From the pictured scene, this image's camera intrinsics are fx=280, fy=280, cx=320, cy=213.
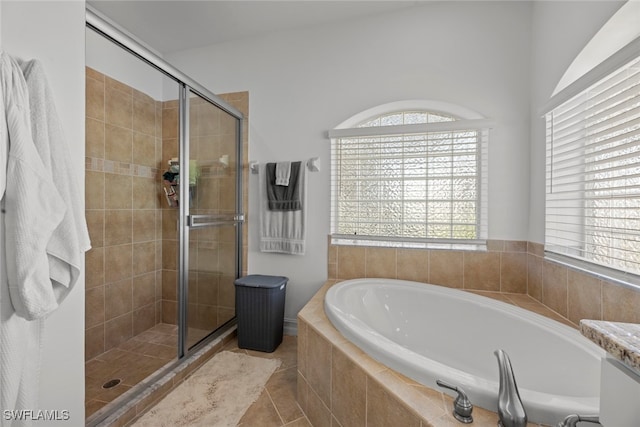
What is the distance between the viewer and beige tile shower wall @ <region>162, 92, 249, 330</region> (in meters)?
1.99

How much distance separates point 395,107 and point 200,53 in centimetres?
185

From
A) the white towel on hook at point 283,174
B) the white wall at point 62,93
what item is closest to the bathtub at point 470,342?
the white towel on hook at point 283,174

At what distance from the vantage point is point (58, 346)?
3.32 feet

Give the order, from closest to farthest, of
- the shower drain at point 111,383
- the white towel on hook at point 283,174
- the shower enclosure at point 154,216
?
the shower drain at point 111,383 → the shower enclosure at point 154,216 → the white towel on hook at point 283,174

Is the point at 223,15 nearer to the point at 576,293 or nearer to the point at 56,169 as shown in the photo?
the point at 56,169

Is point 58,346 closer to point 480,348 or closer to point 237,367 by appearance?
point 237,367

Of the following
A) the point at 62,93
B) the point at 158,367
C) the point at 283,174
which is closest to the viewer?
the point at 62,93

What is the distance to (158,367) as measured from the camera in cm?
177

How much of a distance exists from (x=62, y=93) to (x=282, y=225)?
5.07 ft

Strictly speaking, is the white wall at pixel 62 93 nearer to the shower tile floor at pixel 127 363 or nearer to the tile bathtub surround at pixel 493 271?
the shower tile floor at pixel 127 363

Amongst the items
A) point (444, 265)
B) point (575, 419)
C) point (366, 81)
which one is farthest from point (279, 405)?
point (366, 81)

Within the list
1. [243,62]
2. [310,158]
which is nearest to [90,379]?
[310,158]

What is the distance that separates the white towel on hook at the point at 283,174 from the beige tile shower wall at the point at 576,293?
180cm

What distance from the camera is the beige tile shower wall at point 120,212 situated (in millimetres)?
1963
